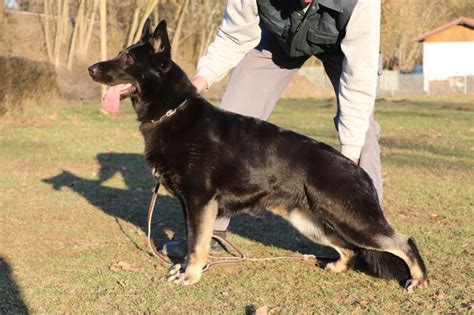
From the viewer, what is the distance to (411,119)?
19.9m

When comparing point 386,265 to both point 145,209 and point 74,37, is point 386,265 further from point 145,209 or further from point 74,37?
point 74,37

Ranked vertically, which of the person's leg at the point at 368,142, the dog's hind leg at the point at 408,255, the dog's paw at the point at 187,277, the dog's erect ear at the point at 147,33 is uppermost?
the dog's erect ear at the point at 147,33

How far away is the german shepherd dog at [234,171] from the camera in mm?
4191

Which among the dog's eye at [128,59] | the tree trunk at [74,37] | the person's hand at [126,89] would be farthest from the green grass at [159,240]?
the tree trunk at [74,37]

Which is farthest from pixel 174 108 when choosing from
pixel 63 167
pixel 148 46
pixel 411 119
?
pixel 411 119

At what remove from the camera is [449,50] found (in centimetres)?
5434

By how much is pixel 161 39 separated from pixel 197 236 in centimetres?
139

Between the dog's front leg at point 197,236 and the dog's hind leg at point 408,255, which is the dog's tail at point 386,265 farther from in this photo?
the dog's front leg at point 197,236

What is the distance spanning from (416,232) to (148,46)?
3.05m

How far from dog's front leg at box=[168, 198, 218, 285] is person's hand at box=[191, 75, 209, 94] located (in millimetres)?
925

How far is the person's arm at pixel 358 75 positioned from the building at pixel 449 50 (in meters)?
50.5

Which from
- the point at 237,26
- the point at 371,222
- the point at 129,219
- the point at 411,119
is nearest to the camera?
the point at 371,222

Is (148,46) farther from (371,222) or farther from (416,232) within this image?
(416,232)

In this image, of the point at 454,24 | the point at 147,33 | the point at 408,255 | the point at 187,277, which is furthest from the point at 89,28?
the point at 454,24
